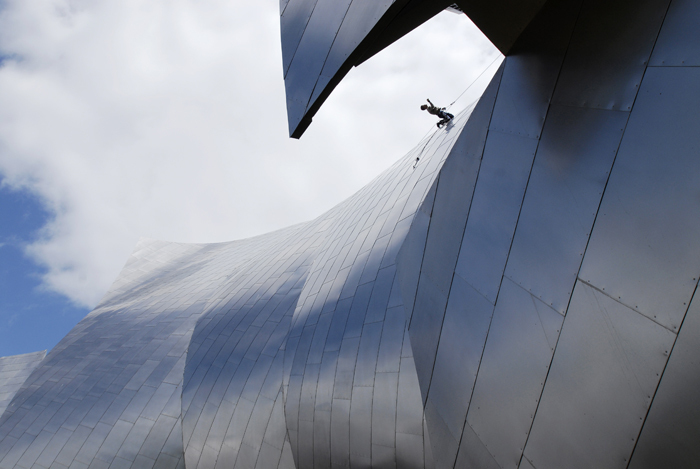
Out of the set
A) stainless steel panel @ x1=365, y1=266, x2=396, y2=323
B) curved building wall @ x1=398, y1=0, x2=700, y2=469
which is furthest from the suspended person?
curved building wall @ x1=398, y1=0, x2=700, y2=469

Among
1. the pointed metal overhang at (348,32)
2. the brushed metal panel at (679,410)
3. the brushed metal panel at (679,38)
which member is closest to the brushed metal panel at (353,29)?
the pointed metal overhang at (348,32)

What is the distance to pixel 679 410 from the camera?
145 inches

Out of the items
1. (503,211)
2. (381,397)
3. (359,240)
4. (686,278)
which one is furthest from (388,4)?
(359,240)

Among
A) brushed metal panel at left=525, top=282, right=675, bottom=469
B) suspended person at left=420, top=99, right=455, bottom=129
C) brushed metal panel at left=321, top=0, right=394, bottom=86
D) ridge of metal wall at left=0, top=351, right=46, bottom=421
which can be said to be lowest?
ridge of metal wall at left=0, top=351, right=46, bottom=421

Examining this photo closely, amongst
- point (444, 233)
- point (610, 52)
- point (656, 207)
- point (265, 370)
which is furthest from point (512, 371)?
point (265, 370)

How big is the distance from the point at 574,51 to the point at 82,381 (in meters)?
21.8

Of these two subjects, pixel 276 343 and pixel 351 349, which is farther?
pixel 276 343

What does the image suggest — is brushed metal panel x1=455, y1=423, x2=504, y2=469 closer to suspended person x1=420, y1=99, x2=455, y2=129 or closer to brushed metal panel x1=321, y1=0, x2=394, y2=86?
brushed metal panel x1=321, y1=0, x2=394, y2=86

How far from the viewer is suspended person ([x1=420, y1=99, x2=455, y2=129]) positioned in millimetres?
13612

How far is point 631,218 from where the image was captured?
4.16m

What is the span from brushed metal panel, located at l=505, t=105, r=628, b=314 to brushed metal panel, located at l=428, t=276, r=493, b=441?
93 centimetres

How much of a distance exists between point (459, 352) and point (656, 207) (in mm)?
3464

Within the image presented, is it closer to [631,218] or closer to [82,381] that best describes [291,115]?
[631,218]

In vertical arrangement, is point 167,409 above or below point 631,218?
below
